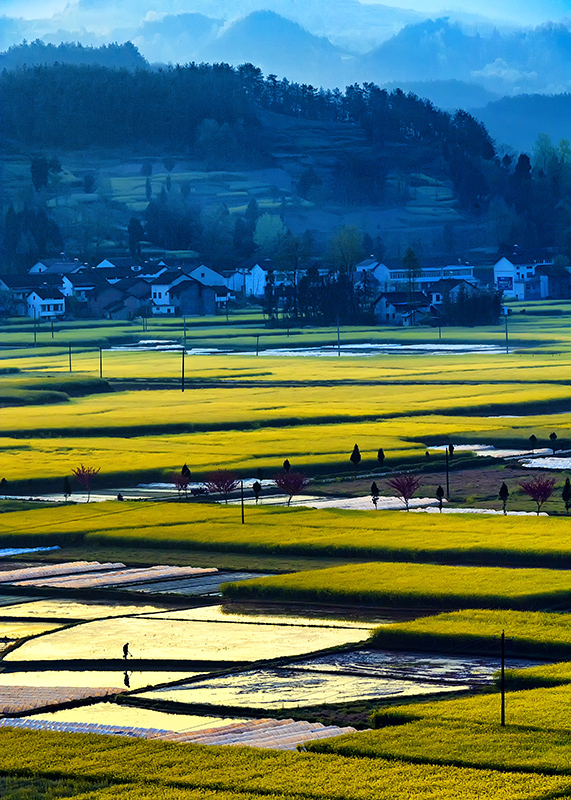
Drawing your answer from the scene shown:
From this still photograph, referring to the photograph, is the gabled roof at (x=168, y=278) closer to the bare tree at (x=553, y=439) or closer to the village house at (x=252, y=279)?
the village house at (x=252, y=279)

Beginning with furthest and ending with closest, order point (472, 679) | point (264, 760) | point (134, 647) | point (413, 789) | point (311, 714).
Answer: point (134, 647)
point (472, 679)
point (311, 714)
point (264, 760)
point (413, 789)

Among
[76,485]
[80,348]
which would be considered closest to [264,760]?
[76,485]

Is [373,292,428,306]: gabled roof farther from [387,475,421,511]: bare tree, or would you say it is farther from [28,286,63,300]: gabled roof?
[387,475,421,511]: bare tree

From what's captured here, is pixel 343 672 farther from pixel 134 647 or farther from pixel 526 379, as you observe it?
pixel 526 379

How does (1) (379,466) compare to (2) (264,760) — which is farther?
(1) (379,466)

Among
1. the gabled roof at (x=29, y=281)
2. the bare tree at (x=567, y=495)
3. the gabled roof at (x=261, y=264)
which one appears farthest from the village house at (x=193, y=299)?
the bare tree at (x=567, y=495)

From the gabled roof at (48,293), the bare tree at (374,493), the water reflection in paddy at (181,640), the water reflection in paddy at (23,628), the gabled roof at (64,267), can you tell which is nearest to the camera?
the water reflection in paddy at (181,640)

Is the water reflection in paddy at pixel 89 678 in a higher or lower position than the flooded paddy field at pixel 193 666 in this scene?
lower
